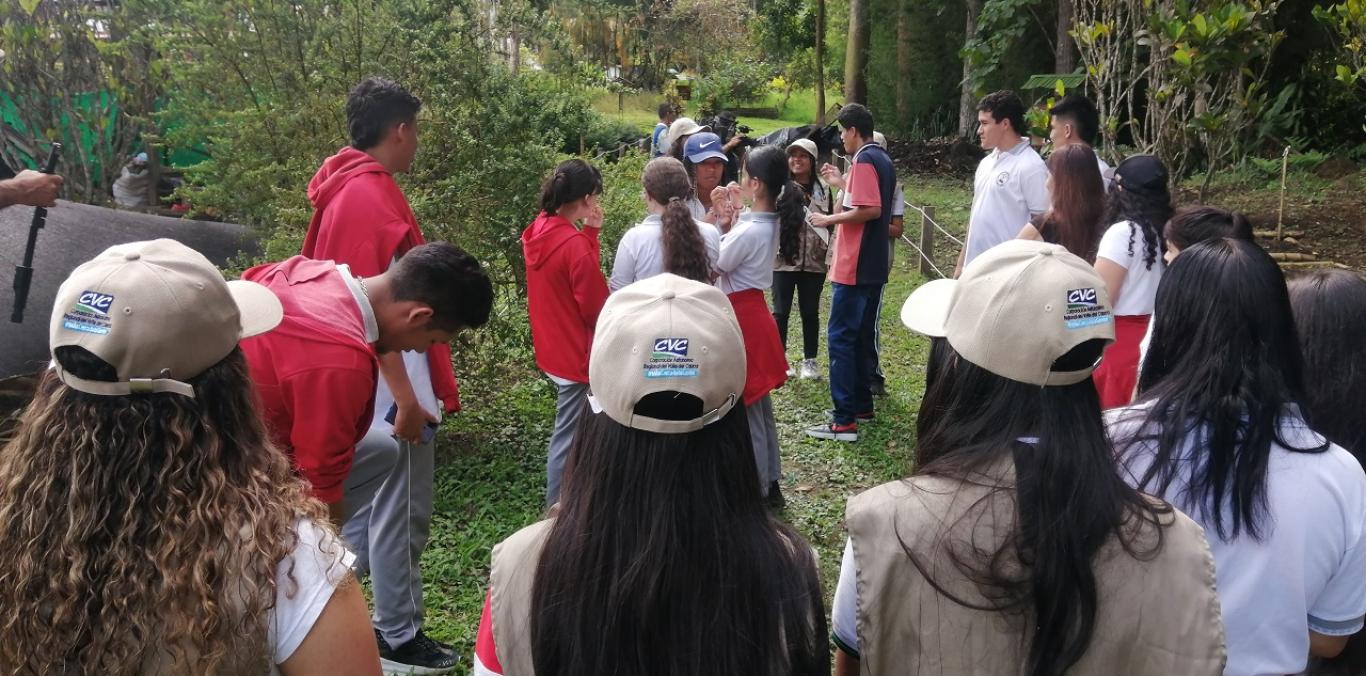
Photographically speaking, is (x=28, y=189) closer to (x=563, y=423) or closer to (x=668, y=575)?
(x=563, y=423)

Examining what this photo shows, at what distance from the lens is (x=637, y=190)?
783 cm

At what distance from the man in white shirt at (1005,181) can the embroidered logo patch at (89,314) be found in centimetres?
516

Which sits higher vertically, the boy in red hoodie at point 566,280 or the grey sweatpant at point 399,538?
the boy in red hoodie at point 566,280

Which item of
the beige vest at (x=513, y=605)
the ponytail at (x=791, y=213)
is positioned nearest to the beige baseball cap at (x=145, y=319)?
the beige vest at (x=513, y=605)

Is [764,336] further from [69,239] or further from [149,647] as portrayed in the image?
[69,239]

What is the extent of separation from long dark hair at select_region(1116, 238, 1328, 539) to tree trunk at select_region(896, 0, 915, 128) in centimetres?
2257

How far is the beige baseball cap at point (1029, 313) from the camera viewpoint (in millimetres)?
1822

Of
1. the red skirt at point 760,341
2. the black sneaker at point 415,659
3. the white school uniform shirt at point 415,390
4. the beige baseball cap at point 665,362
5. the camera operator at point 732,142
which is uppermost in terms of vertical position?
the beige baseball cap at point 665,362

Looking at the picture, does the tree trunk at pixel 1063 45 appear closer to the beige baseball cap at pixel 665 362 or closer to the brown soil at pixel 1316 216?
the brown soil at pixel 1316 216

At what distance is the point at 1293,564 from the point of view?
2072mm

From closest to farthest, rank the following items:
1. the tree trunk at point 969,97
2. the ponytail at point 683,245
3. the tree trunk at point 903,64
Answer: the ponytail at point 683,245 < the tree trunk at point 969,97 < the tree trunk at point 903,64

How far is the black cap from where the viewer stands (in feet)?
14.5

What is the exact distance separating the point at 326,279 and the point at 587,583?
1.87 m

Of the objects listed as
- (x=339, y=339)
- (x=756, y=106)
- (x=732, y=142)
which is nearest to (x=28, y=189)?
(x=339, y=339)
